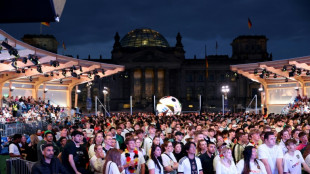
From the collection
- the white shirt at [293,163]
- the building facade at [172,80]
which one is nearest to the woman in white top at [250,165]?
the white shirt at [293,163]

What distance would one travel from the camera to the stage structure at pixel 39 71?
27484mm

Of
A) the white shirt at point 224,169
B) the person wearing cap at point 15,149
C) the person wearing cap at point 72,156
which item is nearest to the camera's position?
the white shirt at point 224,169

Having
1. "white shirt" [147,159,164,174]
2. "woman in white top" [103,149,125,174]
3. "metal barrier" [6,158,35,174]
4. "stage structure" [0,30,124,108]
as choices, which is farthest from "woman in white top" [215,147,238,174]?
"stage structure" [0,30,124,108]

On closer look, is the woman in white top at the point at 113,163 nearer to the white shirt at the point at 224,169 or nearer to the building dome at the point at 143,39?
the white shirt at the point at 224,169

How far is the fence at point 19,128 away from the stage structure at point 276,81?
2097 cm

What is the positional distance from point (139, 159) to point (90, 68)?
3123cm

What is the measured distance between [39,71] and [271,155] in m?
28.1

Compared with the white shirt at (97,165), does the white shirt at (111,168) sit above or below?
above

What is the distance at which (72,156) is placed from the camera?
9.05 meters

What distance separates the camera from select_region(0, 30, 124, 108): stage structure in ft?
90.2

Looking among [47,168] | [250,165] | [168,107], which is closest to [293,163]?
[250,165]

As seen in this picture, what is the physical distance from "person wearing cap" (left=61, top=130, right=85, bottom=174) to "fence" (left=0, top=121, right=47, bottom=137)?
16482mm

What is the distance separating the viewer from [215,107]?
9469cm

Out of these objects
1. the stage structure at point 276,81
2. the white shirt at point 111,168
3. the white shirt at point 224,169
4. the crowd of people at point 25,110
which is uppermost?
the stage structure at point 276,81
